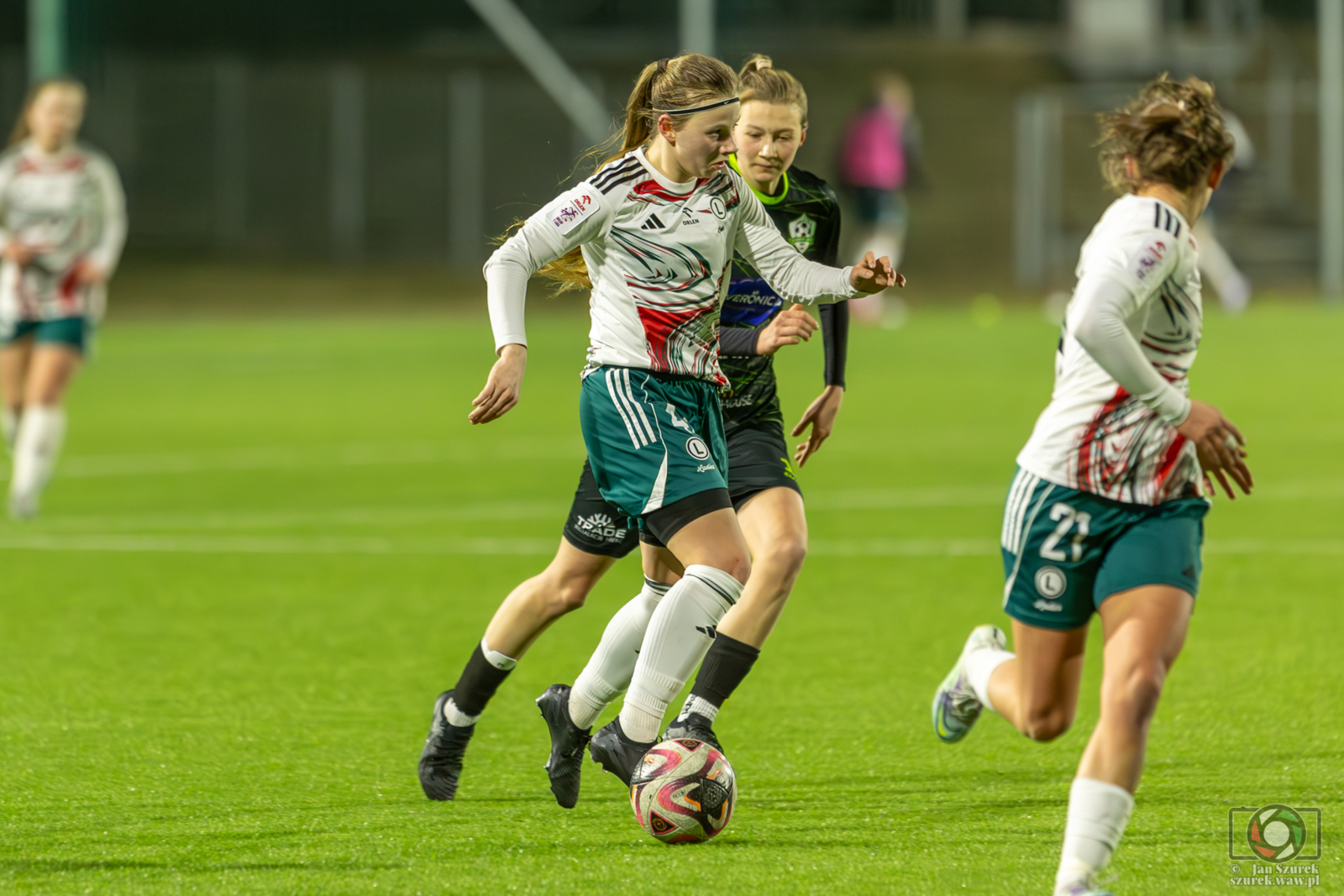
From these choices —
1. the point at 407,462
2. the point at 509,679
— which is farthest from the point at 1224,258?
the point at 509,679

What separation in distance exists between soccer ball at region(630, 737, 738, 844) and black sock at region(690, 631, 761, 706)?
20 cm

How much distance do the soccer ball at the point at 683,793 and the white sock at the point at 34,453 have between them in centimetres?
Answer: 723

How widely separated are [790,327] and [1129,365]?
1296mm

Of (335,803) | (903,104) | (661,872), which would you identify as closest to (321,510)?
(335,803)

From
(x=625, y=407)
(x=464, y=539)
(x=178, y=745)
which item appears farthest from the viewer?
(x=464, y=539)

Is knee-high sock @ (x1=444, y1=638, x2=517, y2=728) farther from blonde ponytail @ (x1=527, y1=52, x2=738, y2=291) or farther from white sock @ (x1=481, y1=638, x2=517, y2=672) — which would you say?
blonde ponytail @ (x1=527, y1=52, x2=738, y2=291)

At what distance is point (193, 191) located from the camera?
34.6 meters

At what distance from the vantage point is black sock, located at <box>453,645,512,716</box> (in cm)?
573

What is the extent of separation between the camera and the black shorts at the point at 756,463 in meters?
5.95

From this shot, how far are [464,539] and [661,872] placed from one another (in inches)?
230

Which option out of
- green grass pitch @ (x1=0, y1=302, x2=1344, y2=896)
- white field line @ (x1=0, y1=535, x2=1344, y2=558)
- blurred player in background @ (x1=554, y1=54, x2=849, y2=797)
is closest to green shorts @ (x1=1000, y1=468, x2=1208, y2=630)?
green grass pitch @ (x1=0, y1=302, x2=1344, y2=896)

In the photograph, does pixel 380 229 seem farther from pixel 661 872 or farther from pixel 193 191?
pixel 661 872

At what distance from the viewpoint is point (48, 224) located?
455 inches

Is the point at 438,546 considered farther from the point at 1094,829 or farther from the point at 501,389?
the point at 1094,829
